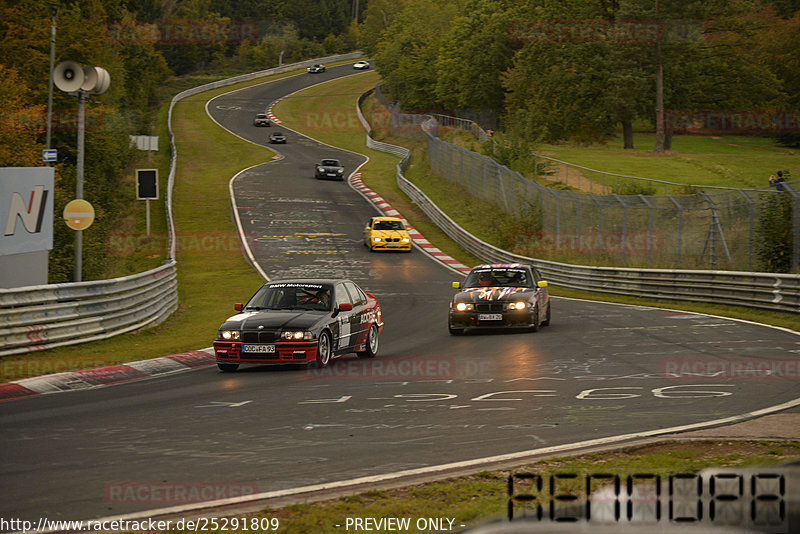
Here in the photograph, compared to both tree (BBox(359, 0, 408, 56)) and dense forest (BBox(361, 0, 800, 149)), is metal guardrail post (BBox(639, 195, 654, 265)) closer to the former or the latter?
dense forest (BBox(361, 0, 800, 149))

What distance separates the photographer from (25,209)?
57.7 feet

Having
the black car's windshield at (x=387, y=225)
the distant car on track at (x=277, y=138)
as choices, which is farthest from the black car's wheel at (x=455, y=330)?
the distant car on track at (x=277, y=138)

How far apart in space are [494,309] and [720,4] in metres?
60.2

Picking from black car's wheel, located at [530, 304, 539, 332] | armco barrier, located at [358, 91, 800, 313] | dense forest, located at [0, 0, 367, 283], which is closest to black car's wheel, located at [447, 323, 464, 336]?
black car's wheel, located at [530, 304, 539, 332]

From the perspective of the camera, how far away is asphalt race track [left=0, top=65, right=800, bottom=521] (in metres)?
7.23

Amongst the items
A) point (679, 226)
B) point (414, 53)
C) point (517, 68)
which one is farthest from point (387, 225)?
point (414, 53)

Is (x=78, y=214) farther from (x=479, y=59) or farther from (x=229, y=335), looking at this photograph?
(x=479, y=59)

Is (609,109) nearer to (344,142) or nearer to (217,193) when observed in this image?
(344,142)

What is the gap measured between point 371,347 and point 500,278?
514 centimetres

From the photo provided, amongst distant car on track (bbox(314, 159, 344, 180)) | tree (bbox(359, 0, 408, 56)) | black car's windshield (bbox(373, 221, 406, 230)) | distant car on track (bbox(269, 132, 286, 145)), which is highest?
tree (bbox(359, 0, 408, 56))

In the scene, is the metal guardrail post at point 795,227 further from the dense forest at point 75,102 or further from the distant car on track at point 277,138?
the distant car on track at point 277,138

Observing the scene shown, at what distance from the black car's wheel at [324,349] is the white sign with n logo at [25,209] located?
6.60 metres

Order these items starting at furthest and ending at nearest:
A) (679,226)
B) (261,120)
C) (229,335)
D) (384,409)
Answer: (261,120) < (679,226) < (229,335) < (384,409)

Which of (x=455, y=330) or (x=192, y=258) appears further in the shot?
(x=192, y=258)
